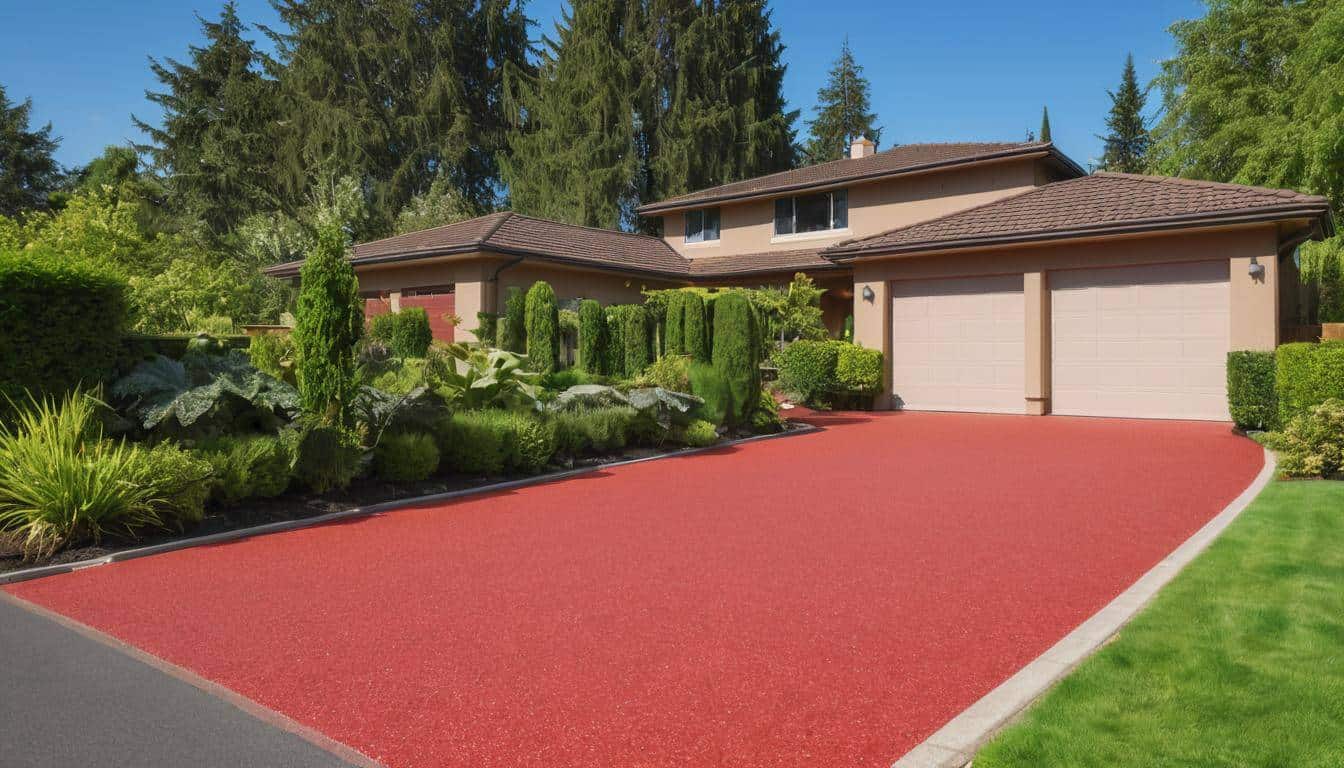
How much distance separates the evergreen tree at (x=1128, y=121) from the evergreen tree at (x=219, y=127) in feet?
149

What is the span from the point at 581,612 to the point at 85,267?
639 centimetres

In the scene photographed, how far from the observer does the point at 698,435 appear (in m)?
13.3

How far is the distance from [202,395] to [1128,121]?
53.3 metres

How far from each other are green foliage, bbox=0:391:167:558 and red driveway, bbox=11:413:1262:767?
71 cm

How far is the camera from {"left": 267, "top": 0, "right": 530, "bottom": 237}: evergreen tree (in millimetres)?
38188

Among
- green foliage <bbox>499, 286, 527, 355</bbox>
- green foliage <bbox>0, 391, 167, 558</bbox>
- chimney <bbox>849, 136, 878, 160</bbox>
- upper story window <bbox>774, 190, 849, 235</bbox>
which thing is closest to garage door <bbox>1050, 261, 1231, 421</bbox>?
upper story window <bbox>774, 190, 849, 235</bbox>

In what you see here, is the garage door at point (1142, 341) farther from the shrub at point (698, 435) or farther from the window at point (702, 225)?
the window at point (702, 225)

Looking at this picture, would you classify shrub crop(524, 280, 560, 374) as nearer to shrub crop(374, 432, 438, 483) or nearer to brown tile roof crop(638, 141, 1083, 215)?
shrub crop(374, 432, 438, 483)

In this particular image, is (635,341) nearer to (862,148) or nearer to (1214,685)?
(1214,685)

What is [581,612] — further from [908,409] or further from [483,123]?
[483,123]

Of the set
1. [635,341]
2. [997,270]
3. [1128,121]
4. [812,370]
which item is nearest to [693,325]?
[635,341]

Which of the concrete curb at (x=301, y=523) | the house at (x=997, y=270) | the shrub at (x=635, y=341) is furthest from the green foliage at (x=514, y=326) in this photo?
the concrete curb at (x=301, y=523)

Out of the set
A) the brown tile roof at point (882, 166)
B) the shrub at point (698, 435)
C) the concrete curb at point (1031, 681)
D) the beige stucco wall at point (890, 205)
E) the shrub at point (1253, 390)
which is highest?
the brown tile roof at point (882, 166)

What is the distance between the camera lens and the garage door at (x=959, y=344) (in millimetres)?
17688
